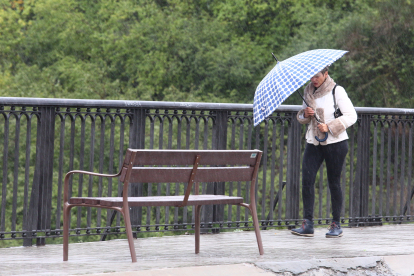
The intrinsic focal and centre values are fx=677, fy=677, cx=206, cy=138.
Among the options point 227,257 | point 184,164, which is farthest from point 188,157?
point 227,257

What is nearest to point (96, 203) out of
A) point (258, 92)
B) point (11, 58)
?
point (258, 92)

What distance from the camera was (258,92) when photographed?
5.82 m

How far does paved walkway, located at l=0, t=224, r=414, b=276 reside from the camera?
4.64 m

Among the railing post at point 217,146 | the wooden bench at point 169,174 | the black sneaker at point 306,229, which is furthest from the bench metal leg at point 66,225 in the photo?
the black sneaker at point 306,229

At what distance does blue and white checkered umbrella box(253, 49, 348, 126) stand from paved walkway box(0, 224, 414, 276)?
1193 millimetres

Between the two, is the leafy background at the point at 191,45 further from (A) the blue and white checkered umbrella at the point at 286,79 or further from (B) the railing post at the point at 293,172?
(A) the blue and white checkered umbrella at the point at 286,79

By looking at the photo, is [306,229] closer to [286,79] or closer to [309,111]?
[309,111]

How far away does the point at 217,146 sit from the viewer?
23.1 feet

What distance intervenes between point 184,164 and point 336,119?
189cm

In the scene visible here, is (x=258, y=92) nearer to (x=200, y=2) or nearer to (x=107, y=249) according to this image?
(x=107, y=249)

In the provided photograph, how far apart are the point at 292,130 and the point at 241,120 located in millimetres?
653

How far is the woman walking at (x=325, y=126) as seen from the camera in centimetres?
630

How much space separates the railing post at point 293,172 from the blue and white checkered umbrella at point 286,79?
1.66 metres

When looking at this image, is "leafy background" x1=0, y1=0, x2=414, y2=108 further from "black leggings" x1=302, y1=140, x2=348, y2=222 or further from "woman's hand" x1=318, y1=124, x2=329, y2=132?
"woman's hand" x1=318, y1=124, x2=329, y2=132
